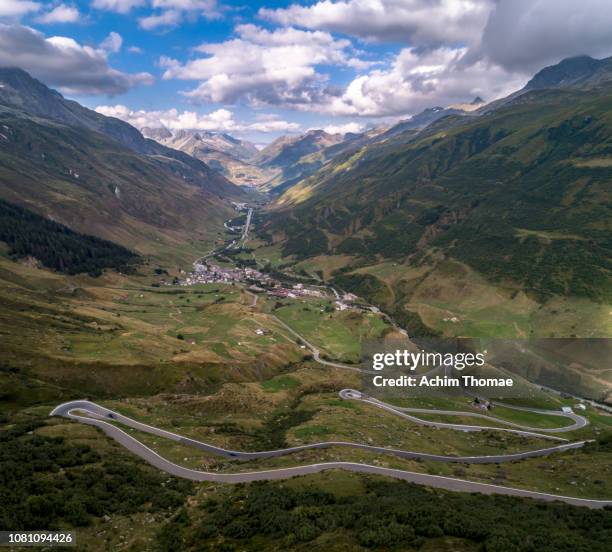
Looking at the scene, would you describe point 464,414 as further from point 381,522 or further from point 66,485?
point 66,485

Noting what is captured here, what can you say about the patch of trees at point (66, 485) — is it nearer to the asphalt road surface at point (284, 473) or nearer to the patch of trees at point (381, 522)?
the asphalt road surface at point (284, 473)

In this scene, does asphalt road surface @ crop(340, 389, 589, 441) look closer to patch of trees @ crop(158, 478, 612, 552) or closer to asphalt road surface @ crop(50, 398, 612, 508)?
asphalt road surface @ crop(50, 398, 612, 508)

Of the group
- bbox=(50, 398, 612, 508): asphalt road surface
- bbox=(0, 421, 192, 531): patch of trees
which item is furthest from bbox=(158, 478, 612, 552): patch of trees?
bbox=(50, 398, 612, 508): asphalt road surface

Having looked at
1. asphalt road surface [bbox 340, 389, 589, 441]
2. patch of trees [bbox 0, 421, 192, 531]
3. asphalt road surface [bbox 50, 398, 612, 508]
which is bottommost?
asphalt road surface [bbox 340, 389, 589, 441]

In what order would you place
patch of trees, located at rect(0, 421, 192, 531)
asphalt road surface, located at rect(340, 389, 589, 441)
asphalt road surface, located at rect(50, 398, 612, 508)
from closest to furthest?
1. patch of trees, located at rect(0, 421, 192, 531)
2. asphalt road surface, located at rect(50, 398, 612, 508)
3. asphalt road surface, located at rect(340, 389, 589, 441)

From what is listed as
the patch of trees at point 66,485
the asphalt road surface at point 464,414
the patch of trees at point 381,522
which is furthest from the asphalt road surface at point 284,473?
the asphalt road surface at point 464,414

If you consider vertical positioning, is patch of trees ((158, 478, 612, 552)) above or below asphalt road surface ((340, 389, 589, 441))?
above
